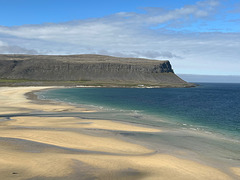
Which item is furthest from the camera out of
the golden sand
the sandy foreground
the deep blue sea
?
the deep blue sea

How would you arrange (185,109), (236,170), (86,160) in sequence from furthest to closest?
(185,109)
(86,160)
(236,170)

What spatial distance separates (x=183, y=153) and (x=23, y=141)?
1330 cm

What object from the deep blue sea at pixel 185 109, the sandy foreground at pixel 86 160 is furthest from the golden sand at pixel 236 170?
the deep blue sea at pixel 185 109

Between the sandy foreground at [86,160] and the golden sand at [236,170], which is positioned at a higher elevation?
the sandy foreground at [86,160]

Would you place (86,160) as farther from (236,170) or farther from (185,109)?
(185,109)

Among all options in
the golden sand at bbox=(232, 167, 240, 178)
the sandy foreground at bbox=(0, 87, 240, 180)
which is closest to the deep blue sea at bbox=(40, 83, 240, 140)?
the golden sand at bbox=(232, 167, 240, 178)

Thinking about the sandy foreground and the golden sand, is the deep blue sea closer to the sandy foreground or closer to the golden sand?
the golden sand

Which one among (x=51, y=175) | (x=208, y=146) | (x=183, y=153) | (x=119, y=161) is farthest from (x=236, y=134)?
(x=51, y=175)

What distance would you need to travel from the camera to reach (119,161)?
16000mm

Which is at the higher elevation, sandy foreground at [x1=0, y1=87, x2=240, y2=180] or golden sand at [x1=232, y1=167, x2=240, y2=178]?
sandy foreground at [x1=0, y1=87, x2=240, y2=180]

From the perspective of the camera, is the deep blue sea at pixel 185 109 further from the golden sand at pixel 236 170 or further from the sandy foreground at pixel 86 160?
the sandy foreground at pixel 86 160

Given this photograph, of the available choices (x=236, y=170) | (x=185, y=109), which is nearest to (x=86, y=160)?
(x=236, y=170)

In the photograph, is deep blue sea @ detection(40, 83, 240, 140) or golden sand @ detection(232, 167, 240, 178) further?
deep blue sea @ detection(40, 83, 240, 140)

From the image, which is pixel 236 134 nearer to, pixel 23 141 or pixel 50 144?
pixel 50 144
